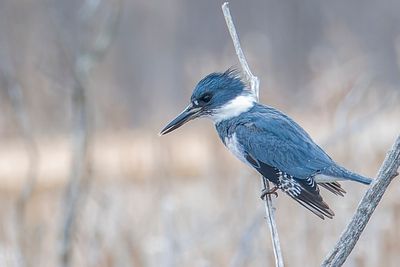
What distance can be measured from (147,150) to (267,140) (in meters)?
5.00

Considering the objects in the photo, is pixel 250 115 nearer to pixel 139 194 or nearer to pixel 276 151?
pixel 276 151

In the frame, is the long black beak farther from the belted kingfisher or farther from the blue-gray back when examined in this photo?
the blue-gray back

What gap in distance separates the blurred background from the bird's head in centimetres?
66

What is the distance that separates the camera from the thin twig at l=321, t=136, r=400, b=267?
2.43 meters

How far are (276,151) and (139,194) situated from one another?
3.00m

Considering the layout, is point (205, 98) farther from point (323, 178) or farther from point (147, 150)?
point (147, 150)

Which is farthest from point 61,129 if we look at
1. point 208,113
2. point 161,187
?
point 208,113

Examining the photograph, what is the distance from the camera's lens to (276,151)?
11.0 feet

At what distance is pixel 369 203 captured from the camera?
2.44 m

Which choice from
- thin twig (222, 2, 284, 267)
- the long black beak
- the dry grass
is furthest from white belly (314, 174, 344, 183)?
the dry grass

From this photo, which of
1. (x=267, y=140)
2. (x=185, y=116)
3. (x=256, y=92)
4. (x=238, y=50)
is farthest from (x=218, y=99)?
(x=238, y=50)

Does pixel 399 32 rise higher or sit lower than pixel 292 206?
higher

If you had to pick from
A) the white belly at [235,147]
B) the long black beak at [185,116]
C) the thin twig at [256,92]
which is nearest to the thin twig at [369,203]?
the thin twig at [256,92]

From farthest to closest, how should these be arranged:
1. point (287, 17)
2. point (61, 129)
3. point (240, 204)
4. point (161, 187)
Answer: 1. point (287, 17)
2. point (61, 129)
3. point (161, 187)
4. point (240, 204)
